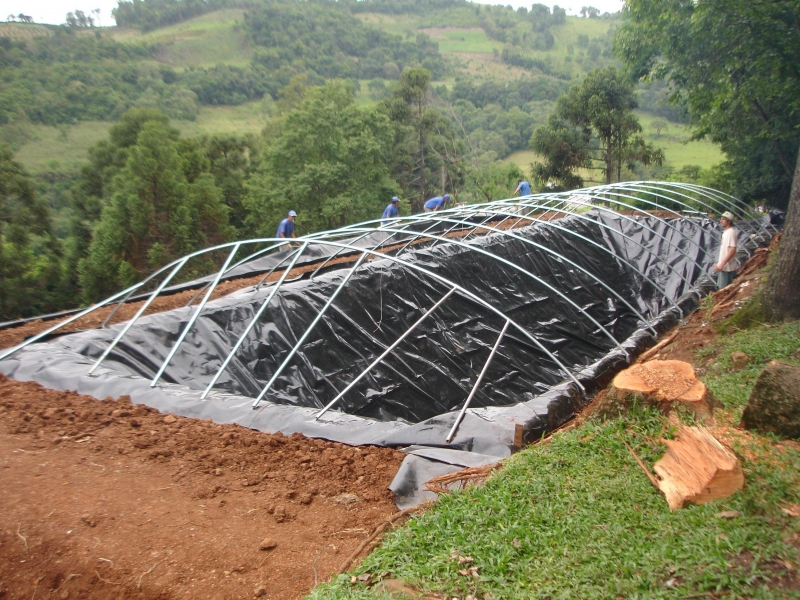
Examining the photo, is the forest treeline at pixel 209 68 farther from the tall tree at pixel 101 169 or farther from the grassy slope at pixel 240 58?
the tall tree at pixel 101 169

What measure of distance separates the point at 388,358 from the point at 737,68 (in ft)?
39.4

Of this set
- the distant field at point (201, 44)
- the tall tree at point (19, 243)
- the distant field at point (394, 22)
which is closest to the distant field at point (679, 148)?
the tall tree at point (19, 243)

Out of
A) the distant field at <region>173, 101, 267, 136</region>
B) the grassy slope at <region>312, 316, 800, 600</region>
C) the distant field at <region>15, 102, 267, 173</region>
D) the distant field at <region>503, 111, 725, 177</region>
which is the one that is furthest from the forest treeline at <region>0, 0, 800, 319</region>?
the grassy slope at <region>312, 316, 800, 600</region>

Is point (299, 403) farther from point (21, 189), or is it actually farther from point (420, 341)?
point (21, 189)

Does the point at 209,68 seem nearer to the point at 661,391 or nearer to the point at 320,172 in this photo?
the point at 320,172

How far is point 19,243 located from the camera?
18.6m

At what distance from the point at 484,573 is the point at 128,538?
7.28ft

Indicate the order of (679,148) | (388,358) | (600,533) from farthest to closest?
(679,148)
(388,358)
(600,533)

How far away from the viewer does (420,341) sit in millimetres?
7680

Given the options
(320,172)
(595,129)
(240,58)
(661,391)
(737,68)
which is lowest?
(320,172)

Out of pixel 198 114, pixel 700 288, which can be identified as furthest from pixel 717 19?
pixel 198 114

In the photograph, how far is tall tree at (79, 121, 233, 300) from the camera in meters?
19.5

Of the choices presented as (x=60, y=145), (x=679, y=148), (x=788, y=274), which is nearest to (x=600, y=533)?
(x=788, y=274)

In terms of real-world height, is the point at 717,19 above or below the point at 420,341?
above
